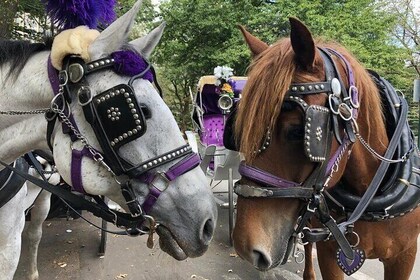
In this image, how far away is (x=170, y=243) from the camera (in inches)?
59.4

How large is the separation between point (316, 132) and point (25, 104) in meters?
1.14

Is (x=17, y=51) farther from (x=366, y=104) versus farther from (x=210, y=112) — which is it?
(x=210, y=112)

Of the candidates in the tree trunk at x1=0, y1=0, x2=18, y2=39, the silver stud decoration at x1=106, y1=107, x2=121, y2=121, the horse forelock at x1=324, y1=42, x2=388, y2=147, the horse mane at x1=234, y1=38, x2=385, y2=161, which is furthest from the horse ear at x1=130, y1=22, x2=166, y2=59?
the tree trunk at x1=0, y1=0, x2=18, y2=39

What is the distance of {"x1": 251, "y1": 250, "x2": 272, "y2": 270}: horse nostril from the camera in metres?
1.49

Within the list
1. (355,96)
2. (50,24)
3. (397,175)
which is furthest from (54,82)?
(397,175)

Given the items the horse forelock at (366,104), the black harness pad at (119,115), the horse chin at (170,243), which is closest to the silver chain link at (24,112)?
the black harness pad at (119,115)

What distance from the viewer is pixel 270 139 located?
1.52 metres

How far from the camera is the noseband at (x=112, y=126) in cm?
142

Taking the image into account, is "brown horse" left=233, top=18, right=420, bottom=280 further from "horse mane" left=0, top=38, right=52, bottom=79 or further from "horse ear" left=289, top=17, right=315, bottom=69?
"horse mane" left=0, top=38, right=52, bottom=79

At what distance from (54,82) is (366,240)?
5.48ft

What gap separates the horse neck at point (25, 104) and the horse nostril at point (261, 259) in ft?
3.09

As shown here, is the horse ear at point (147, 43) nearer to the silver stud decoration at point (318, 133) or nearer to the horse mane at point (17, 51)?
the horse mane at point (17, 51)

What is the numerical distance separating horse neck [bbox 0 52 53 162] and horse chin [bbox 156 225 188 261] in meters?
0.60

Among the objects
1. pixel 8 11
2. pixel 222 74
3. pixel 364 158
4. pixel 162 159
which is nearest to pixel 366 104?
pixel 364 158
